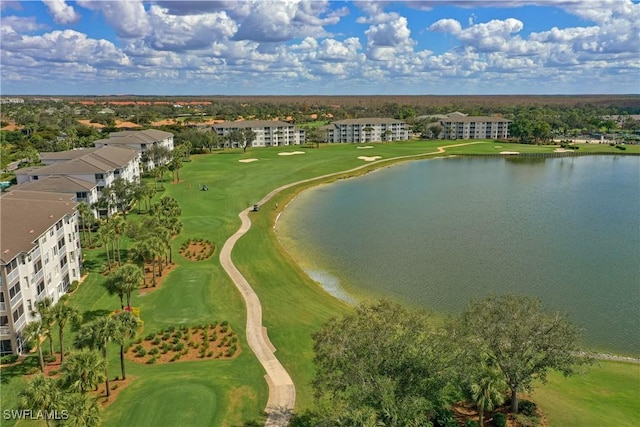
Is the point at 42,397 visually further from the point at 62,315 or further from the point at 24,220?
the point at 24,220

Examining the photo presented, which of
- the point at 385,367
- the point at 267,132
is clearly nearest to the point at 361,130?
the point at 267,132

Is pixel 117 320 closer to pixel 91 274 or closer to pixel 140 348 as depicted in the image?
pixel 140 348

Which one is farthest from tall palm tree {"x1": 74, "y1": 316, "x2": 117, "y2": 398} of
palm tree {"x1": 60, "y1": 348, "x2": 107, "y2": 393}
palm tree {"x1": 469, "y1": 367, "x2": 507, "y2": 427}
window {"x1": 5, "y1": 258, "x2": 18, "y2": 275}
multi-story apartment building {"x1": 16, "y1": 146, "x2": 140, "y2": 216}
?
multi-story apartment building {"x1": 16, "y1": 146, "x2": 140, "y2": 216}

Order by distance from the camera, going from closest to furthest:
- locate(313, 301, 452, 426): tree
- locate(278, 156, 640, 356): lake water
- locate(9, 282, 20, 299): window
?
locate(313, 301, 452, 426): tree, locate(9, 282, 20, 299): window, locate(278, 156, 640, 356): lake water

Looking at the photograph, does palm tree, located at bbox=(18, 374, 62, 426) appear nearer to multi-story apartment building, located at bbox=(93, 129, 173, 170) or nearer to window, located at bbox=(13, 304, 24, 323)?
window, located at bbox=(13, 304, 24, 323)

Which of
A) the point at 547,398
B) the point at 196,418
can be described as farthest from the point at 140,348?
the point at 547,398
